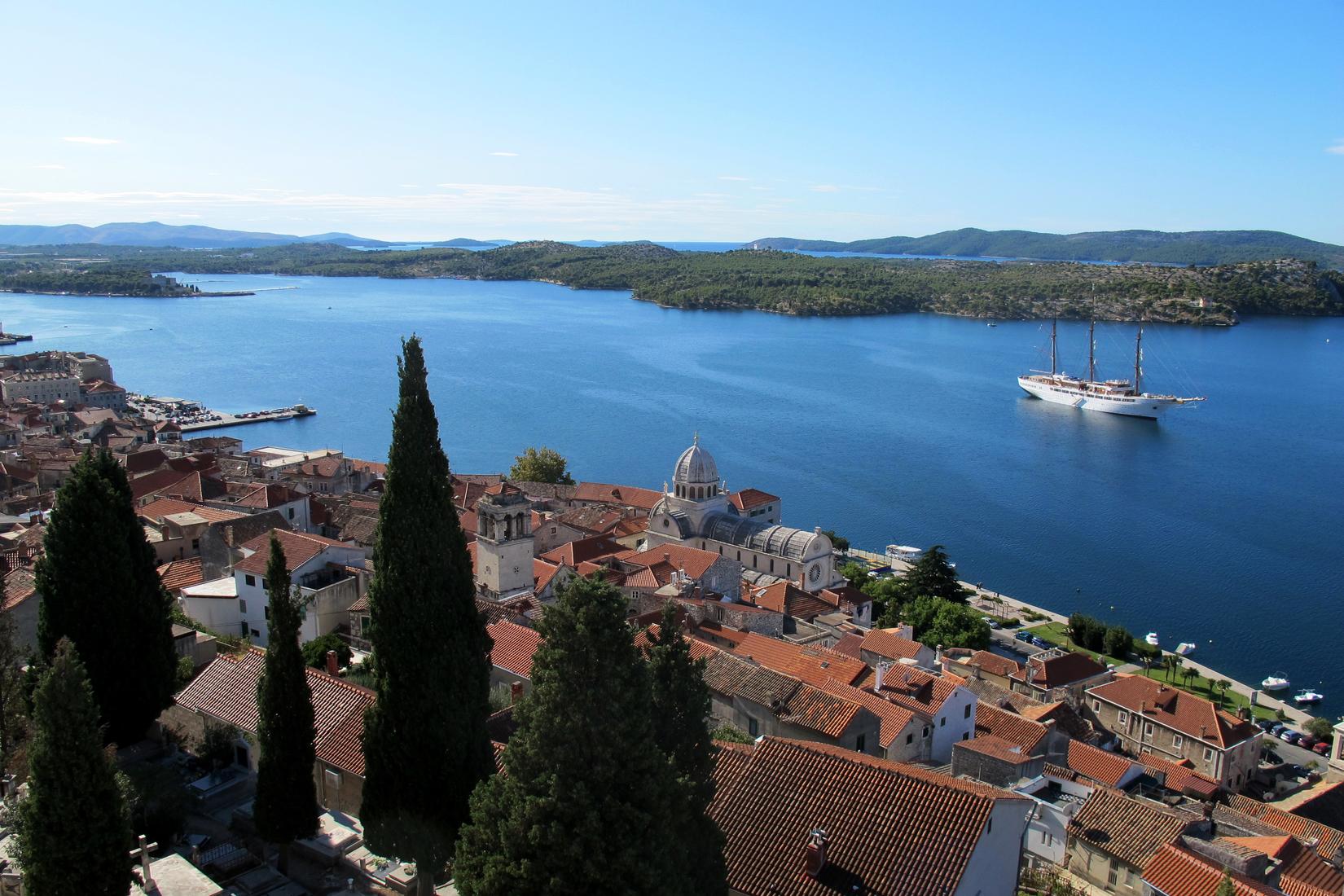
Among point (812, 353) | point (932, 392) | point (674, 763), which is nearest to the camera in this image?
point (674, 763)

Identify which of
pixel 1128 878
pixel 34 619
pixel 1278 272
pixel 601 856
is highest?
pixel 1278 272

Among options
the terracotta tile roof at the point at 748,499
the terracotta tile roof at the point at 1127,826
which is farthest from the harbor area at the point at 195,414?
the terracotta tile roof at the point at 1127,826

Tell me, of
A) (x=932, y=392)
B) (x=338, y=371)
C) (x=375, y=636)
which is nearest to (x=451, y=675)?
(x=375, y=636)

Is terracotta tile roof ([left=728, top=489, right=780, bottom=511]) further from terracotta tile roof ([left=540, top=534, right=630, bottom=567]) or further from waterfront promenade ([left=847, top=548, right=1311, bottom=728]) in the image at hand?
terracotta tile roof ([left=540, top=534, right=630, bottom=567])

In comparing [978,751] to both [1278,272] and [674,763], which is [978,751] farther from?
[1278,272]

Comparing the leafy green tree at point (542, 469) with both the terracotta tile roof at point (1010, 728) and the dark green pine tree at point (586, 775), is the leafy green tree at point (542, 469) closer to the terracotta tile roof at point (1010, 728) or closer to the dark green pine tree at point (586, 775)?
the terracotta tile roof at point (1010, 728)

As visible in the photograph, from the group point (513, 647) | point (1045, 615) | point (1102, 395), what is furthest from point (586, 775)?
point (1102, 395)

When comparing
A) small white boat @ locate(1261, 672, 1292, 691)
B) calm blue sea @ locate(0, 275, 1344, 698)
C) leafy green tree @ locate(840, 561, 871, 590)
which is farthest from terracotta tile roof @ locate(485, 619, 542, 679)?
calm blue sea @ locate(0, 275, 1344, 698)
